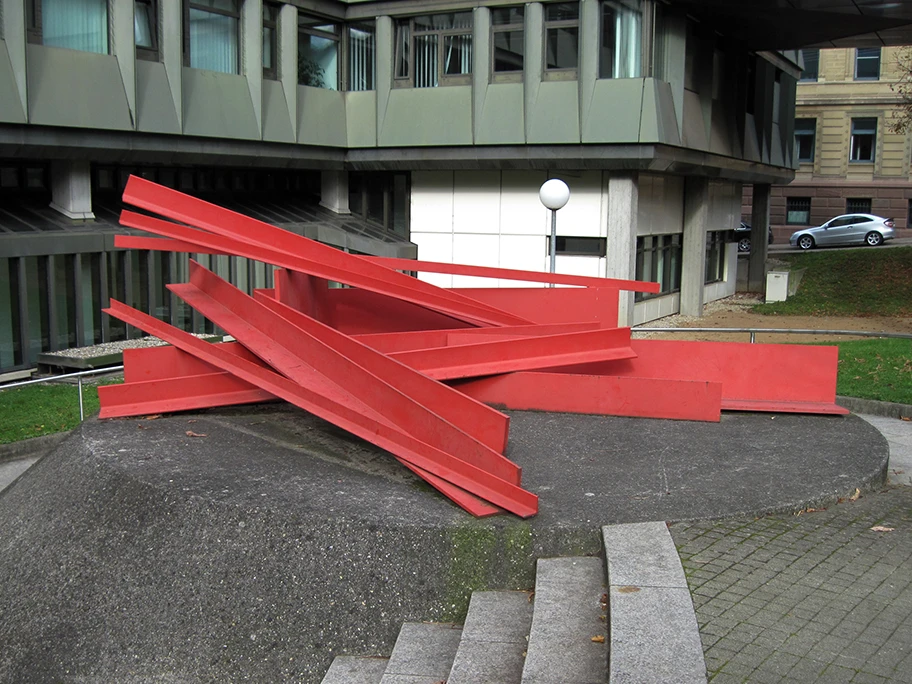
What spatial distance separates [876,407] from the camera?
588 inches

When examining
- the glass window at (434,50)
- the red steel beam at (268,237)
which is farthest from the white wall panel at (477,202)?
the red steel beam at (268,237)

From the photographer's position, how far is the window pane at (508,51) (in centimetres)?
2586

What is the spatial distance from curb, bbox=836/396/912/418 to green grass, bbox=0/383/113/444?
36.2 ft

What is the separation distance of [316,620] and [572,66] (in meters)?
20.2

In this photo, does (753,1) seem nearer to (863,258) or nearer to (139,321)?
(863,258)

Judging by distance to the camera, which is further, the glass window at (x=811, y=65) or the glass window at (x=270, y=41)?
the glass window at (x=811, y=65)

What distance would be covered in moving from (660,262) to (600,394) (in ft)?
63.4

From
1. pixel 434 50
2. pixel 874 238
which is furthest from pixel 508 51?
pixel 874 238

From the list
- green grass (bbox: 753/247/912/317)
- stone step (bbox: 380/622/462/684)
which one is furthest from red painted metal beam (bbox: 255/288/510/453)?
green grass (bbox: 753/247/912/317)

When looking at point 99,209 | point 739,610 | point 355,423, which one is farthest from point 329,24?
point 739,610

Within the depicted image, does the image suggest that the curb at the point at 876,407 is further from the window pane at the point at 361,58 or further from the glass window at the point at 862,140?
the glass window at the point at 862,140

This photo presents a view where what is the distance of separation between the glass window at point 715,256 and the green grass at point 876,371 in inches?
529

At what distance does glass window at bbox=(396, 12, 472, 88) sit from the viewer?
26.6 meters

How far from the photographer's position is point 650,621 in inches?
235
